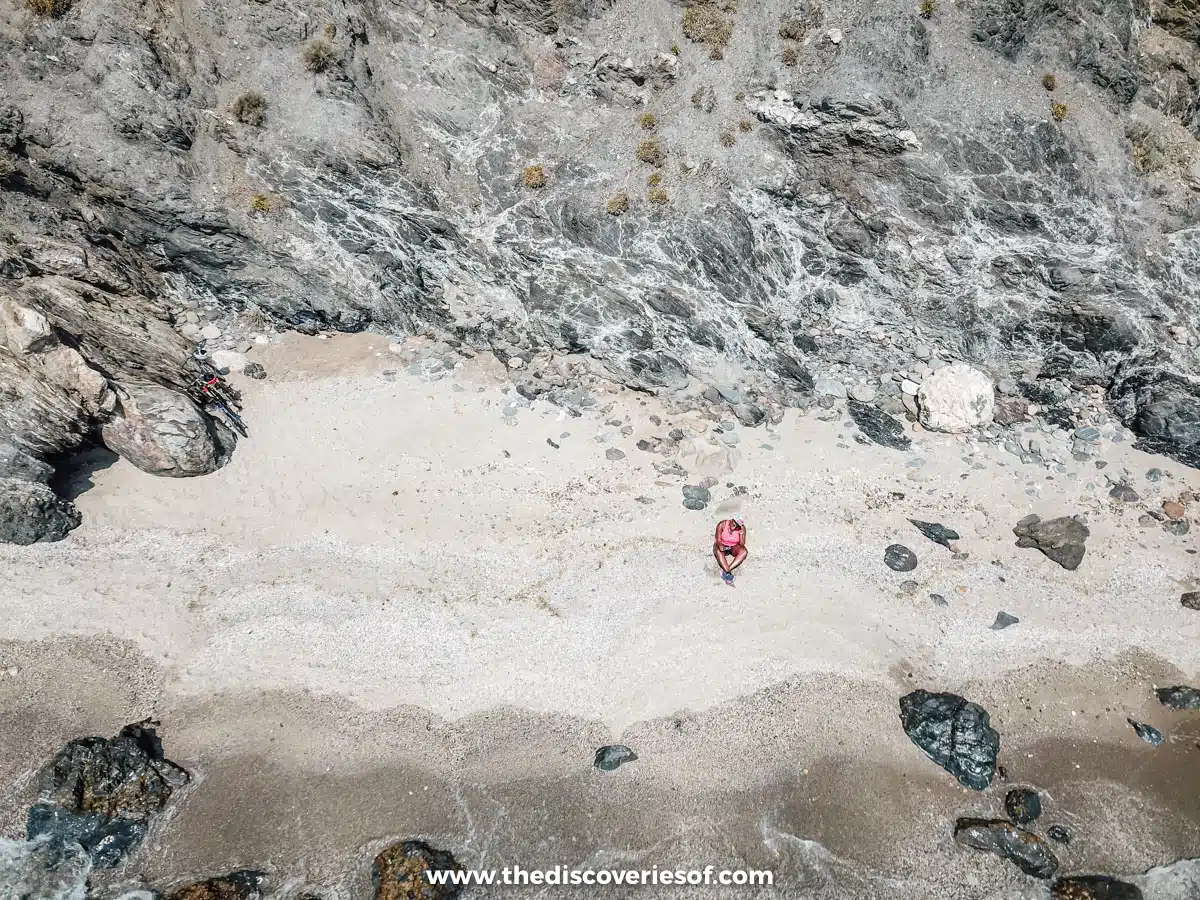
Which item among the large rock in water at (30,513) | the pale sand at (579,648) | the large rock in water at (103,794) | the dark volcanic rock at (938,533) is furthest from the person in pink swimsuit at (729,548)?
the large rock in water at (30,513)

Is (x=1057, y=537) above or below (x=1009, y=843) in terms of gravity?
above

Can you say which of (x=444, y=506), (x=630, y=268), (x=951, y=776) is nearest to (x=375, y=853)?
(x=444, y=506)

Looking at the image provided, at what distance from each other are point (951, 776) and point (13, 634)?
86.4 feet

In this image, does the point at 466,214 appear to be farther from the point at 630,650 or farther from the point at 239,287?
the point at 630,650

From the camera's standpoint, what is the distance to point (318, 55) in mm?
23312

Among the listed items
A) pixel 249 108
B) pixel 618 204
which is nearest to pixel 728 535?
pixel 618 204

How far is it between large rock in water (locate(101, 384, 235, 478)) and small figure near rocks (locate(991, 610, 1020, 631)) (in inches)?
1014

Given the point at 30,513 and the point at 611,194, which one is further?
the point at 611,194

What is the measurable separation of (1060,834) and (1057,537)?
8.80 metres

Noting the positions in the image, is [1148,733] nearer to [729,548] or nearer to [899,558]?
[899,558]

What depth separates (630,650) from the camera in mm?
18984

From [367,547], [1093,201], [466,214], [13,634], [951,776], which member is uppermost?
[1093,201]

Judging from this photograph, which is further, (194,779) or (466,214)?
(466,214)

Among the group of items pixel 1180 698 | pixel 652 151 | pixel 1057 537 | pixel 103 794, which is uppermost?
pixel 652 151
